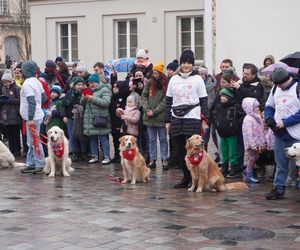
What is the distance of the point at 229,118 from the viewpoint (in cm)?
1100

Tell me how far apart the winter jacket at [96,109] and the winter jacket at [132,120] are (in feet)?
1.66

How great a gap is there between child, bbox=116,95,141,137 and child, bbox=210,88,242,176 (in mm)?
1974

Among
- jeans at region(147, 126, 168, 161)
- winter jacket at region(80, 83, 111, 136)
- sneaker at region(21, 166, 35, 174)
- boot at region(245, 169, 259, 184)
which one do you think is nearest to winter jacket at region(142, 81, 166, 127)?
jeans at region(147, 126, 168, 161)

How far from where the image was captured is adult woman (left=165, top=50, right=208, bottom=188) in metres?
10.0

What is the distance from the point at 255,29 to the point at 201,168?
10312 millimetres

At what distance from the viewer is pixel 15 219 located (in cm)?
818

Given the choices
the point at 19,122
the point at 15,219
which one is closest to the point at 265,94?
the point at 15,219

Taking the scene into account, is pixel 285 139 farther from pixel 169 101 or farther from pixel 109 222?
pixel 109 222

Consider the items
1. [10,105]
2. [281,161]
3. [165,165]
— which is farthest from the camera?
[10,105]

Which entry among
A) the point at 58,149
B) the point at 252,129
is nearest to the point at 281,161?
the point at 252,129

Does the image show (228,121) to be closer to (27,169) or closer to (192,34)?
(27,169)

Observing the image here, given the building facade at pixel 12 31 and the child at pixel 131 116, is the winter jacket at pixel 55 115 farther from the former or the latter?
the building facade at pixel 12 31

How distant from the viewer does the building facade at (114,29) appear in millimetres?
26328

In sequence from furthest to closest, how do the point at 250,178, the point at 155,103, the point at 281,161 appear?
the point at 155,103
the point at 250,178
the point at 281,161
